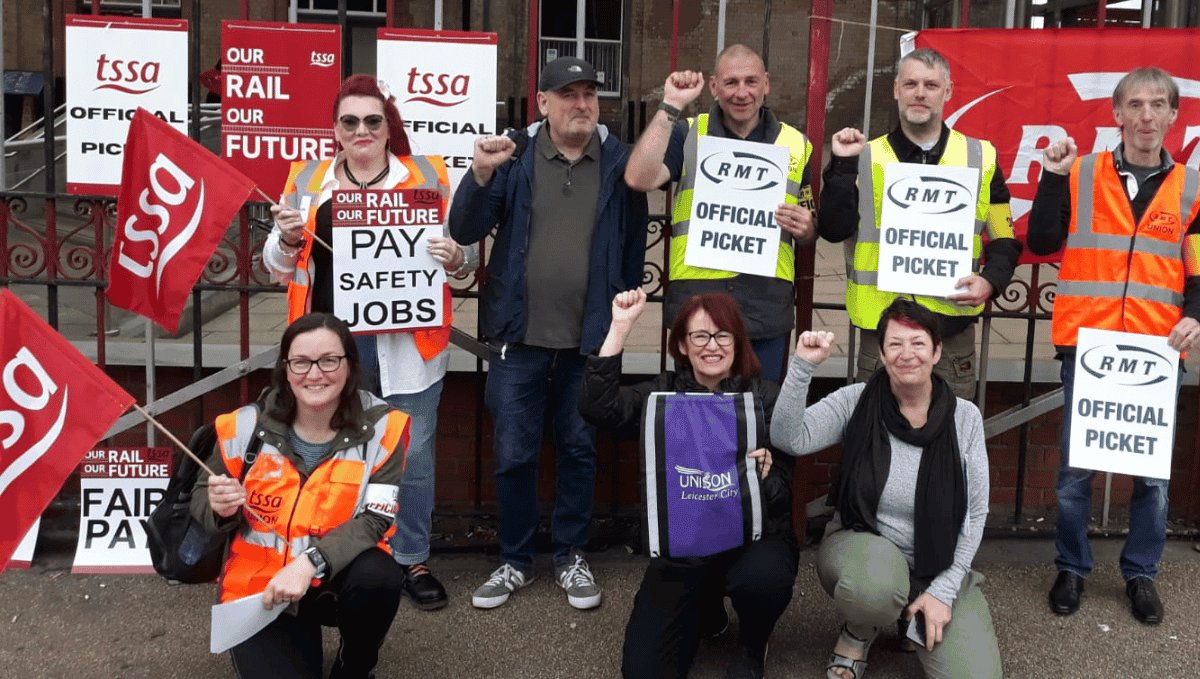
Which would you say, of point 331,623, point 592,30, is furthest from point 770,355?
point 592,30

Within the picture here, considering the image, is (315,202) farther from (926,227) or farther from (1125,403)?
(1125,403)

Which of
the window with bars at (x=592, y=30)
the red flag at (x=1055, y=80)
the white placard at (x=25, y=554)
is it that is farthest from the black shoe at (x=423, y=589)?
the window with bars at (x=592, y=30)

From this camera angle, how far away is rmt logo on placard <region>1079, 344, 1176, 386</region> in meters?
4.21

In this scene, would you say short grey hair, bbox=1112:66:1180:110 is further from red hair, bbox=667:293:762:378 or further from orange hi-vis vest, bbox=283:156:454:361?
orange hi-vis vest, bbox=283:156:454:361

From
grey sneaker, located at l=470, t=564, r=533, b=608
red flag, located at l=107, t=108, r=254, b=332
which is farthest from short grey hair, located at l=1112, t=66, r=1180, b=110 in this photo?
red flag, located at l=107, t=108, r=254, b=332

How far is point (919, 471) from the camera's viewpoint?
3764 mm

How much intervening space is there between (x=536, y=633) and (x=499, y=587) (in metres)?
0.30

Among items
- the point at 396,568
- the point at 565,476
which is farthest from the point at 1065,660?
the point at 396,568

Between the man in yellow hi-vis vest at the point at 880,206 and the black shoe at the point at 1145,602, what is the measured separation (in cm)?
98

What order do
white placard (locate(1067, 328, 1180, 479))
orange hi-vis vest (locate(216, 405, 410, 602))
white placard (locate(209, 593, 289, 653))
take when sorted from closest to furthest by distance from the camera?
white placard (locate(209, 593, 289, 653)), orange hi-vis vest (locate(216, 405, 410, 602)), white placard (locate(1067, 328, 1180, 479))

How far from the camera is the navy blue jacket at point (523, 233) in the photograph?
4.25 meters

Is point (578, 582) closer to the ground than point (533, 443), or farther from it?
closer to the ground

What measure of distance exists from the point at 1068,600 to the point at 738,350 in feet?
5.63

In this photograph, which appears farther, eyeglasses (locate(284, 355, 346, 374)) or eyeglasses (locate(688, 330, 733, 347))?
eyeglasses (locate(688, 330, 733, 347))
